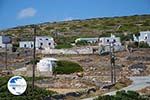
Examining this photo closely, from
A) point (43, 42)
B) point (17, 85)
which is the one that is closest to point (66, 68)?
point (17, 85)

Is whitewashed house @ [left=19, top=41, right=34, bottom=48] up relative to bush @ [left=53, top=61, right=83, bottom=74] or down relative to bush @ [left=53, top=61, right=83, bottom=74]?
up

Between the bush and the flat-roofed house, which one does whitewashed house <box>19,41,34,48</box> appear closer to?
the flat-roofed house

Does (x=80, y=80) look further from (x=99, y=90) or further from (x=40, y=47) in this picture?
(x=40, y=47)

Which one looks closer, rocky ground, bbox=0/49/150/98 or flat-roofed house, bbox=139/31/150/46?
rocky ground, bbox=0/49/150/98

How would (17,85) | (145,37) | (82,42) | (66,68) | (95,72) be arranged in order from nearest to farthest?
1. (17,85)
2. (95,72)
3. (66,68)
4. (145,37)
5. (82,42)

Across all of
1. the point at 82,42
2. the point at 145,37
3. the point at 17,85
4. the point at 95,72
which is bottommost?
the point at 95,72

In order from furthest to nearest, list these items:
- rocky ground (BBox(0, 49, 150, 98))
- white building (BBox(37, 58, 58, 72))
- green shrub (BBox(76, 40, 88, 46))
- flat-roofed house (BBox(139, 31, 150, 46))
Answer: green shrub (BBox(76, 40, 88, 46))
flat-roofed house (BBox(139, 31, 150, 46))
white building (BBox(37, 58, 58, 72))
rocky ground (BBox(0, 49, 150, 98))

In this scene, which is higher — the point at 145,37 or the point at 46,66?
the point at 145,37

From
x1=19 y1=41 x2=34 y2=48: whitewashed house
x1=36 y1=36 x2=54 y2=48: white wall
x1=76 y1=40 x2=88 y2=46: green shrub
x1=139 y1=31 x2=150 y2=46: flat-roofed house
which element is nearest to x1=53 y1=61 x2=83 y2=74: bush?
x1=139 y1=31 x2=150 y2=46: flat-roofed house

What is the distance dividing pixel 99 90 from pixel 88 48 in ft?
123

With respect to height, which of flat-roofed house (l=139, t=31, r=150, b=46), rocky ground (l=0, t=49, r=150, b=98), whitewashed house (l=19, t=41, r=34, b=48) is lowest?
rocky ground (l=0, t=49, r=150, b=98)

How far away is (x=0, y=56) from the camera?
209 ft

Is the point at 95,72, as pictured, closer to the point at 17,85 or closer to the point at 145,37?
the point at 17,85

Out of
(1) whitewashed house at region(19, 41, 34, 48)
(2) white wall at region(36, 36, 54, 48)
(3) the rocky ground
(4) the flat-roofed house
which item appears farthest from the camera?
(1) whitewashed house at region(19, 41, 34, 48)
